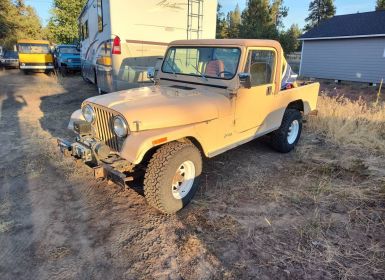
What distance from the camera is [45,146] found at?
18.0 ft

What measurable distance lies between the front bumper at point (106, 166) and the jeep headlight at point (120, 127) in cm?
30

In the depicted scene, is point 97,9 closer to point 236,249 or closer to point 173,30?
point 173,30

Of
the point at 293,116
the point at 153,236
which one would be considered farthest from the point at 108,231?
the point at 293,116

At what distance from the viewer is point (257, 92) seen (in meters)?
4.26

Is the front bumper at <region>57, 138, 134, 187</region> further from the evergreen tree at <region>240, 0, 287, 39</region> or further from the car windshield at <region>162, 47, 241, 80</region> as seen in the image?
the evergreen tree at <region>240, 0, 287, 39</region>

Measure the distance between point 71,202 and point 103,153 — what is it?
91 cm

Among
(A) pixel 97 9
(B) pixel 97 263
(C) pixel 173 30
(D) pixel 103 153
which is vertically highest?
(A) pixel 97 9

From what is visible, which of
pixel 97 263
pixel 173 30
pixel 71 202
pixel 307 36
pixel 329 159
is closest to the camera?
pixel 97 263

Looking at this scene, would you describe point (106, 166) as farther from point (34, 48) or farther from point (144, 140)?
point (34, 48)

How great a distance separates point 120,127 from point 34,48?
1821 cm

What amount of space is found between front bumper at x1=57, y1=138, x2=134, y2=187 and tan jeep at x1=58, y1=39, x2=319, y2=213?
1 centimetres

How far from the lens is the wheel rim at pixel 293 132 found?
5.57m

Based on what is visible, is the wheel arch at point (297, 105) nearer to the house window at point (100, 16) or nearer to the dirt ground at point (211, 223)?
the dirt ground at point (211, 223)

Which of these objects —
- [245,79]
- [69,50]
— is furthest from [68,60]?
[245,79]
